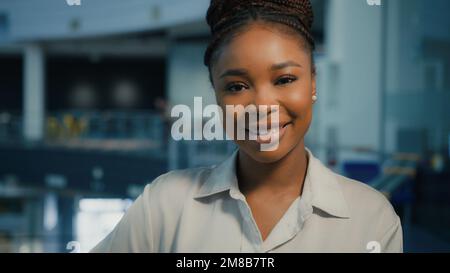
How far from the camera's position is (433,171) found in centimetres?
358

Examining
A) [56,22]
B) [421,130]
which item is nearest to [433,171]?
[421,130]

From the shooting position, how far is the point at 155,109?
15547mm

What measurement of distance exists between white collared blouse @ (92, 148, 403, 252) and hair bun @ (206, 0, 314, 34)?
0.27 meters

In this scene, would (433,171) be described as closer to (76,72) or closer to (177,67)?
(177,67)

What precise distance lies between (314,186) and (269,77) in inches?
8.7

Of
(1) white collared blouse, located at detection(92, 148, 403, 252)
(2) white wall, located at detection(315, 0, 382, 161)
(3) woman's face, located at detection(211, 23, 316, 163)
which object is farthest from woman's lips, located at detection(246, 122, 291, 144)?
(2) white wall, located at detection(315, 0, 382, 161)

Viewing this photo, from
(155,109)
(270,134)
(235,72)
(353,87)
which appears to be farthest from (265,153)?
(155,109)

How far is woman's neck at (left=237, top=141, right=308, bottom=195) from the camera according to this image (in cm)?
98

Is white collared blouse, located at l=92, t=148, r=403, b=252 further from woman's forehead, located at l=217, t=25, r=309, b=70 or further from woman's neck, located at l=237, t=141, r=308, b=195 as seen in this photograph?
woman's forehead, located at l=217, t=25, r=309, b=70

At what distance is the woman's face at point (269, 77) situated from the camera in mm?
874

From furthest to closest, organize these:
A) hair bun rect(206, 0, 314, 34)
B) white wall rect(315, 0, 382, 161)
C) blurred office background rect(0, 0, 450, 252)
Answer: white wall rect(315, 0, 382, 161) → blurred office background rect(0, 0, 450, 252) → hair bun rect(206, 0, 314, 34)

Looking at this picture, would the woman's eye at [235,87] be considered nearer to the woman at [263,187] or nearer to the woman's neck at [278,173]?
the woman at [263,187]

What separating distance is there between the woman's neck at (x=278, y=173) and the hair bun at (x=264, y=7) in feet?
0.75

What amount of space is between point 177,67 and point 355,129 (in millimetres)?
7724
